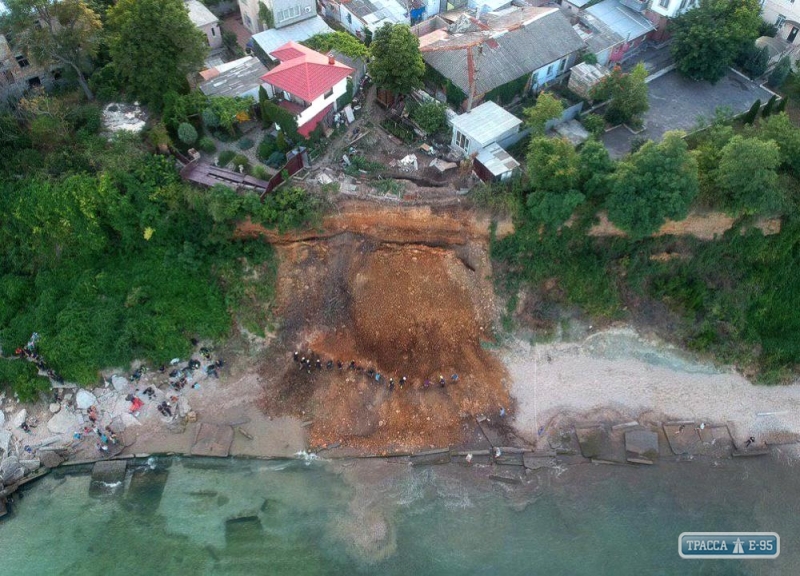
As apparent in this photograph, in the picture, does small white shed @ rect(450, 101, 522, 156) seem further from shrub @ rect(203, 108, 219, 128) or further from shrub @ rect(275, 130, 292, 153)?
shrub @ rect(203, 108, 219, 128)

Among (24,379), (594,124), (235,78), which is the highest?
(235,78)

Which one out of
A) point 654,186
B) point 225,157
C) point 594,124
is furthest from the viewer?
point 594,124

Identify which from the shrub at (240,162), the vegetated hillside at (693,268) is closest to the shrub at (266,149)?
the shrub at (240,162)

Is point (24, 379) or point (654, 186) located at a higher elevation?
point (654, 186)

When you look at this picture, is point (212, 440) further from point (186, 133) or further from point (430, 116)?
point (430, 116)

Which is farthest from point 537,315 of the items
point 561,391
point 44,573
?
point 44,573

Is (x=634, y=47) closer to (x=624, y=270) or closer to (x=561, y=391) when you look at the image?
(x=624, y=270)

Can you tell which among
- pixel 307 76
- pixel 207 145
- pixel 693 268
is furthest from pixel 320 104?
pixel 693 268
